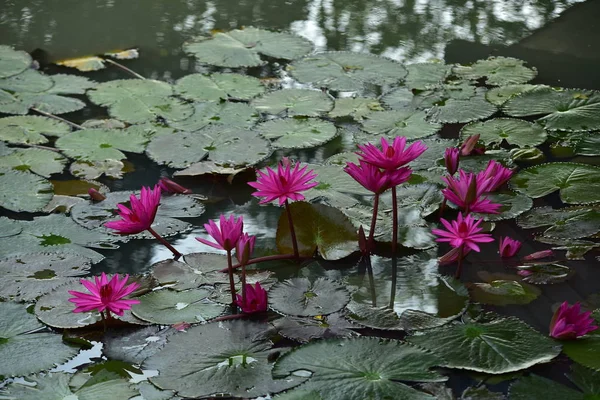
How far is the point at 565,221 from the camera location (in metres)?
2.11

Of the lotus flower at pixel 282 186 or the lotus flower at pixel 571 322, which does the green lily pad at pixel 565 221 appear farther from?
the lotus flower at pixel 282 186

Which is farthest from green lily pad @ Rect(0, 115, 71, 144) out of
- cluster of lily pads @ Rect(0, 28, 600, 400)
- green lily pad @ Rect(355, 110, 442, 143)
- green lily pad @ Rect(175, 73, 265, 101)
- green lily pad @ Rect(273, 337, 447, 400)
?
green lily pad @ Rect(273, 337, 447, 400)

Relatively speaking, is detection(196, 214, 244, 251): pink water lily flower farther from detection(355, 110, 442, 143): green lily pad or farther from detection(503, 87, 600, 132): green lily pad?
detection(503, 87, 600, 132): green lily pad

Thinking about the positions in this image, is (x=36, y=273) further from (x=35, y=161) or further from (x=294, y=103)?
(x=294, y=103)

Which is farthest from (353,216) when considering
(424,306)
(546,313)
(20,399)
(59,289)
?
(20,399)

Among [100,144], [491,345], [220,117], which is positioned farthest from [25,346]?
[220,117]

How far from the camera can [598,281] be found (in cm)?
188

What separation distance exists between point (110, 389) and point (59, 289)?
403 mm

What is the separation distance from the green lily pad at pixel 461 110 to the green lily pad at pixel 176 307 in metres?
1.27

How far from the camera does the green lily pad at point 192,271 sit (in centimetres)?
188

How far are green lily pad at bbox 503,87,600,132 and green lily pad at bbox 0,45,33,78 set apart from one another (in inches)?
77.0

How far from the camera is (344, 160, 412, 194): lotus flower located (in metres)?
1.84

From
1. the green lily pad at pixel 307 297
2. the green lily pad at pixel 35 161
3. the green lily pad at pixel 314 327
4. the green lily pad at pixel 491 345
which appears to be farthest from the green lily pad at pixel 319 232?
the green lily pad at pixel 35 161

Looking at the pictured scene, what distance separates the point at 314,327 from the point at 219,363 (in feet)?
0.77
